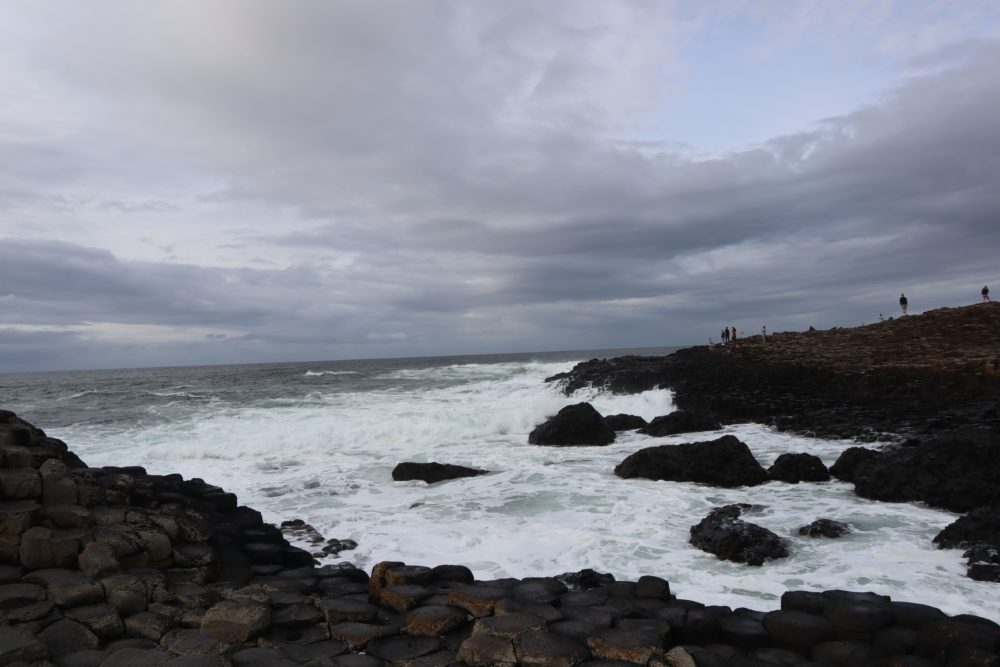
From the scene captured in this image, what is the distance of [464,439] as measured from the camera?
19734 millimetres

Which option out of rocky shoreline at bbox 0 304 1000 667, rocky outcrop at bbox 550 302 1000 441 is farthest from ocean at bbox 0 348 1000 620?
rocky outcrop at bbox 550 302 1000 441

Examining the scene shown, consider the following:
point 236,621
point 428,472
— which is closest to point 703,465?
point 428,472

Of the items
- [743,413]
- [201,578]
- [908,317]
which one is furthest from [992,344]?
[201,578]

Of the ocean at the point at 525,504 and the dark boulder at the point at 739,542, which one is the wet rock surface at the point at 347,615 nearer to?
the ocean at the point at 525,504

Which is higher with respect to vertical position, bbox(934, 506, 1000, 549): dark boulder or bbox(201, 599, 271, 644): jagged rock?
bbox(201, 599, 271, 644): jagged rock

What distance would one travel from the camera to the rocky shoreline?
4590mm

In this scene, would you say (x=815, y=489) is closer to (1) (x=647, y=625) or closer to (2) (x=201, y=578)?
(1) (x=647, y=625)

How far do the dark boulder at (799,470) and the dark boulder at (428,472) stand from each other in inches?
244

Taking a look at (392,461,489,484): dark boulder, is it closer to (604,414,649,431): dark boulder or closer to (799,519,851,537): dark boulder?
(799,519,851,537): dark boulder

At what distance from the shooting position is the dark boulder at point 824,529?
8219mm

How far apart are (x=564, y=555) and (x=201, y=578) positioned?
444cm

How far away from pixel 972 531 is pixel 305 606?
784 cm

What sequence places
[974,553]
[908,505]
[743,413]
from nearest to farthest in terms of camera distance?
[974,553], [908,505], [743,413]

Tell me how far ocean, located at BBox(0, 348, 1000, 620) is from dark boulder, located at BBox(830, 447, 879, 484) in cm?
29
